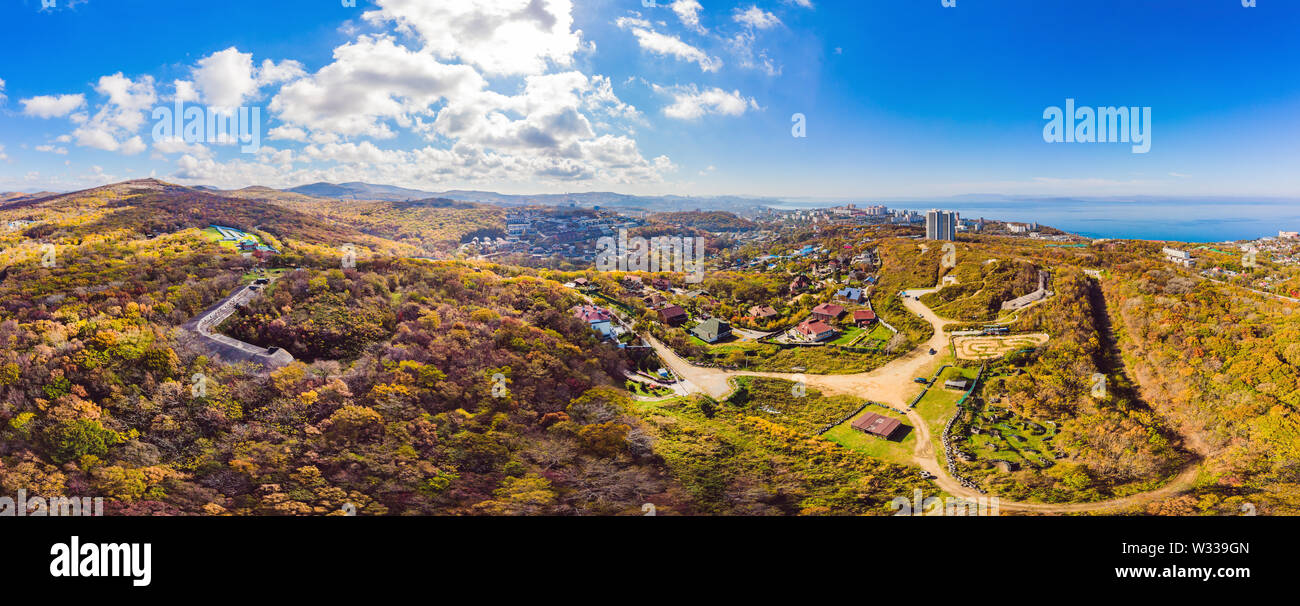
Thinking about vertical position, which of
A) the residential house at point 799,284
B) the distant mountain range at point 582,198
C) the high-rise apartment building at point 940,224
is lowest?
the residential house at point 799,284

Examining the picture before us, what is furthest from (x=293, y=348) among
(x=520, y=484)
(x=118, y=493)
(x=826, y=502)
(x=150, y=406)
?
(x=826, y=502)

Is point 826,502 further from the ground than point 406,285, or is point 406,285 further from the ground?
point 406,285

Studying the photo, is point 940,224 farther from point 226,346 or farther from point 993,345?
point 226,346

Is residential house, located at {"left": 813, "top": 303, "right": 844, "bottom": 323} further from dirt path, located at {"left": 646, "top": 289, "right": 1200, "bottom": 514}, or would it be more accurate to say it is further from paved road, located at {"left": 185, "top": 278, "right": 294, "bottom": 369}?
paved road, located at {"left": 185, "top": 278, "right": 294, "bottom": 369}

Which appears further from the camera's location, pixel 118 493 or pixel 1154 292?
pixel 1154 292

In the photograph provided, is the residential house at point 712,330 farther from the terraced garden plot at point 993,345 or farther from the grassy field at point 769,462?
the terraced garden plot at point 993,345

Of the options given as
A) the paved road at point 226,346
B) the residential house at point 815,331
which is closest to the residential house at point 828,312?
the residential house at point 815,331

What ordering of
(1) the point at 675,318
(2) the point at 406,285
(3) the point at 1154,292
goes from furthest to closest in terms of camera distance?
(1) the point at 675,318
(2) the point at 406,285
(3) the point at 1154,292

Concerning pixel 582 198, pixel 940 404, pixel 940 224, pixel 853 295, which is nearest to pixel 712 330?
pixel 853 295

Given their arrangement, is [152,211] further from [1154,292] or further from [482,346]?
[1154,292]
